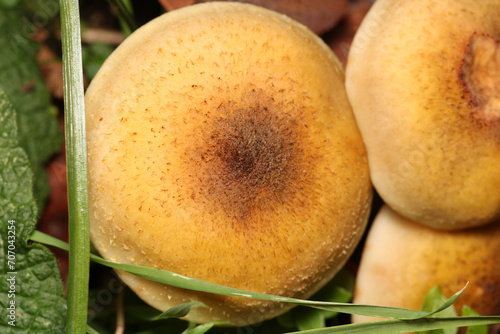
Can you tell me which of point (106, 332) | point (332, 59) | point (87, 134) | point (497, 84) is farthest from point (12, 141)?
point (497, 84)

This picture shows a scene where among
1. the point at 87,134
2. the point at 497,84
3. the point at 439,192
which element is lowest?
the point at 439,192

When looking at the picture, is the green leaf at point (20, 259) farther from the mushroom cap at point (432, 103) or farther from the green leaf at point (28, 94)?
the mushroom cap at point (432, 103)

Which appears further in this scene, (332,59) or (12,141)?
(332,59)

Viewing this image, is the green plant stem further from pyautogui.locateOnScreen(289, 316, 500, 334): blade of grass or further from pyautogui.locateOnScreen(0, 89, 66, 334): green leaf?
pyautogui.locateOnScreen(289, 316, 500, 334): blade of grass

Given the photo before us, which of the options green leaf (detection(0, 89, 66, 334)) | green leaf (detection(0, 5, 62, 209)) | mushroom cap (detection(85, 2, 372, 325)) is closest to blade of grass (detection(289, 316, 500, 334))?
mushroom cap (detection(85, 2, 372, 325))

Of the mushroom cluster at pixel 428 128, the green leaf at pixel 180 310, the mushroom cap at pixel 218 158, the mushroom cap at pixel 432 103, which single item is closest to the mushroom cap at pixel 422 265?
the mushroom cluster at pixel 428 128

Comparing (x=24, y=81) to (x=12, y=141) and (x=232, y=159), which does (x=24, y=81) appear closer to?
(x=12, y=141)
